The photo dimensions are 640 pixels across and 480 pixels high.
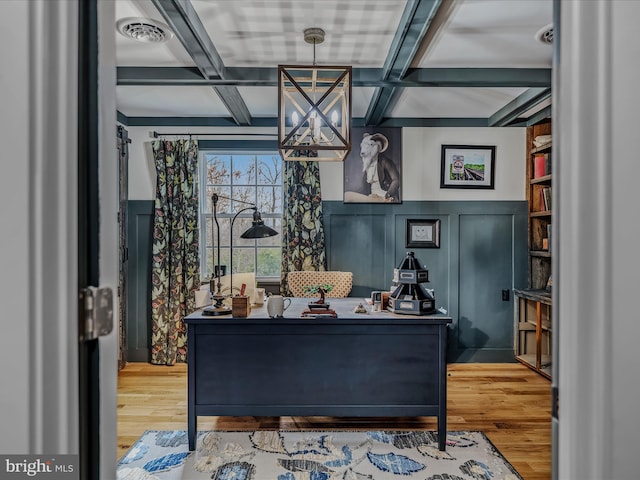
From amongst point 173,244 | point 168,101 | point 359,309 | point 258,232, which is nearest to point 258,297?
point 258,232

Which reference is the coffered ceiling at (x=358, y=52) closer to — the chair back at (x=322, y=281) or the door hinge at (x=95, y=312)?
the chair back at (x=322, y=281)

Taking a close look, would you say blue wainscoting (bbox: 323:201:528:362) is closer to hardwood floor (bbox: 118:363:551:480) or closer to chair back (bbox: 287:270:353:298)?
chair back (bbox: 287:270:353:298)

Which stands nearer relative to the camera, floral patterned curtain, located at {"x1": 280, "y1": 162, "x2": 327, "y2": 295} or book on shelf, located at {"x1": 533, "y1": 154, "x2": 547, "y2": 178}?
book on shelf, located at {"x1": 533, "y1": 154, "x2": 547, "y2": 178}

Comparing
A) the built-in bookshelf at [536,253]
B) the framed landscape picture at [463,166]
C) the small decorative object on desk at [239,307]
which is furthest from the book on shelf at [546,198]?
the small decorative object on desk at [239,307]

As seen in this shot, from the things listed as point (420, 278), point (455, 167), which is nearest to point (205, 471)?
point (420, 278)

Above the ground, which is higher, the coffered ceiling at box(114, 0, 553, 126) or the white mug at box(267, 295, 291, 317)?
the coffered ceiling at box(114, 0, 553, 126)

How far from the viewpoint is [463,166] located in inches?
185

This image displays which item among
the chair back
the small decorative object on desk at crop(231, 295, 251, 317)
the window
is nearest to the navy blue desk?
the small decorative object on desk at crop(231, 295, 251, 317)

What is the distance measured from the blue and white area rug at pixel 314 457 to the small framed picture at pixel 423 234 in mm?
2081

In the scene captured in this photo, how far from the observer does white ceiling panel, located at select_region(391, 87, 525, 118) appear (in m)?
3.86

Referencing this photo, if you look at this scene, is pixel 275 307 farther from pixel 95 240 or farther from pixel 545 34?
pixel 545 34

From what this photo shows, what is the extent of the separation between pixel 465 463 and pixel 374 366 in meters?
0.74

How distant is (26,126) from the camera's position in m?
0.72

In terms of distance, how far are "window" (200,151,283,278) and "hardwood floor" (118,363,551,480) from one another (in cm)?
128
